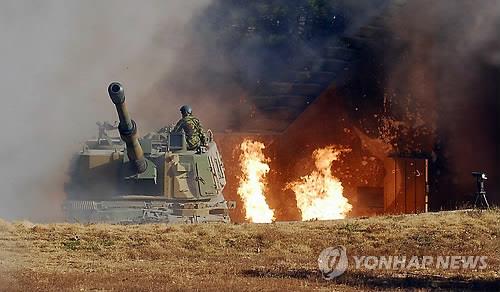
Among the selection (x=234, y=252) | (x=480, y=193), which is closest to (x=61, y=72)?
(x=234, y=252)

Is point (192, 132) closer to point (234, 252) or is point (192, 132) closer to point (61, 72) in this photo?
point (234, 252)

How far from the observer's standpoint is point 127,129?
1723 centimetres

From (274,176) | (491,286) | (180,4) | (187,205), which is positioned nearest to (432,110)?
(274,176)

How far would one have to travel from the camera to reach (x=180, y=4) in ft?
90.1

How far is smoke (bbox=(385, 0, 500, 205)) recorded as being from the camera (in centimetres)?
2372

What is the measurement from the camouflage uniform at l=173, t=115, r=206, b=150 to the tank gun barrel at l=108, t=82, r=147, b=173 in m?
1.43

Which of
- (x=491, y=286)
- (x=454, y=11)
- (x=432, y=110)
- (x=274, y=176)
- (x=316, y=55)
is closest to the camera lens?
(x=491, y=286)

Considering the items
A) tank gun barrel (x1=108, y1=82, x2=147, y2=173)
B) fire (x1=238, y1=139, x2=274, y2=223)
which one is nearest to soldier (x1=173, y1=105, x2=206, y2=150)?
tank gun barrel (x1=108, y1=82, x2=147, y2=173)

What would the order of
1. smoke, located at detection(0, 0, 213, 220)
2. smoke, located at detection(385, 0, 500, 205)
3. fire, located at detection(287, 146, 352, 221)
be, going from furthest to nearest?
1. fire, located at detection(287, 146, 352, 221)
2. smoke, located at detection(385, 0, 500, 205)
3. smoke, located at detection(0, 0, 213, 220)

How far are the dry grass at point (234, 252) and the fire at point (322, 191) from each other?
31.5ft

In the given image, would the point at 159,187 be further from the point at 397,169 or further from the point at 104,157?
the point at 397,169

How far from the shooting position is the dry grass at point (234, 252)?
11203 millimetres

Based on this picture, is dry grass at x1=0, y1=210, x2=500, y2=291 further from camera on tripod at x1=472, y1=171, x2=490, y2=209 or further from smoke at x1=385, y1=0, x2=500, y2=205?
smoke at x1=385, y1=0, x2=500, y2=205

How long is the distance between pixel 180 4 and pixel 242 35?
263cm
